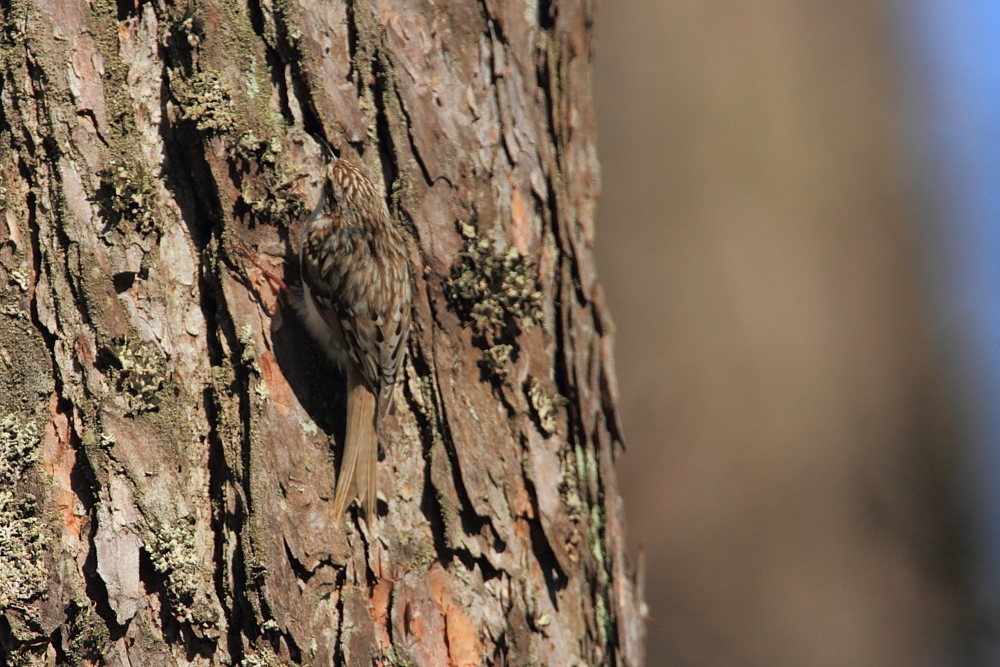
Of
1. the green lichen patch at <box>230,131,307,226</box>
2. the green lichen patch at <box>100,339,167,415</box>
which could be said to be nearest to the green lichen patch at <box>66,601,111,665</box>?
the green lichen patch at <box>100,339,167,415</box>

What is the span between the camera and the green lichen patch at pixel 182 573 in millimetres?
1685

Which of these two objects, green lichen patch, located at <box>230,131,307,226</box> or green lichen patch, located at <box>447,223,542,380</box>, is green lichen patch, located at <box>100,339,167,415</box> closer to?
green lichen patch, located at <box>230,131,307,226</box>

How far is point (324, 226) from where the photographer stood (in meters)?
2.12

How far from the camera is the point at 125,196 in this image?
5.75ft

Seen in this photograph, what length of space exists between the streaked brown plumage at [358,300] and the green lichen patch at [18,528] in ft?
1.95

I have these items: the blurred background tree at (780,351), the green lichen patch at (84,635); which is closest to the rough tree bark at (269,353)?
the green lichen patch at (84,635)

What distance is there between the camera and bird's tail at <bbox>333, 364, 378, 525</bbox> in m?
1.82

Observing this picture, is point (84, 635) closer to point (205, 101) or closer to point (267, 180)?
point (267, 180)

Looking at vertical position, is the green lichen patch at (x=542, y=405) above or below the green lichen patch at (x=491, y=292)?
below

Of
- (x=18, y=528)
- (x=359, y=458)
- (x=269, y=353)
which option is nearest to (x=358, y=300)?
(x=269, y=353)

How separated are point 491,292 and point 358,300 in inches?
→ 19.3

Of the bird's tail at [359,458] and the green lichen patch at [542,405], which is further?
the green lichen patch at [542,405]

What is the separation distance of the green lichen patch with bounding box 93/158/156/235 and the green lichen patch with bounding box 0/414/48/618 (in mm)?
455

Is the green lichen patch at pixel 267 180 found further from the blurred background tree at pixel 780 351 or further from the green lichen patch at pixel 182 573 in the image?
the blurred background tree at pixel 780 351
